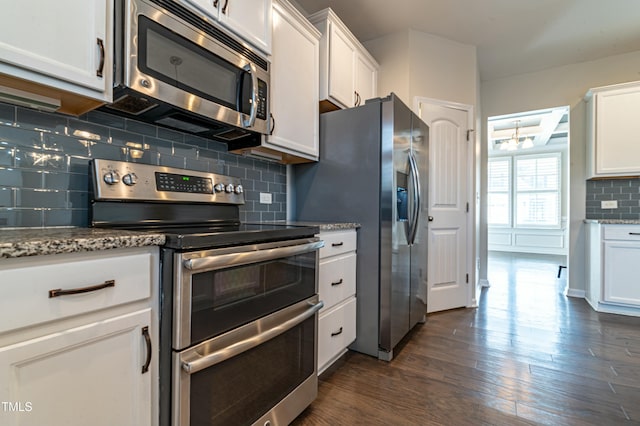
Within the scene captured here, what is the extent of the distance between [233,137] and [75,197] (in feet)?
2.68

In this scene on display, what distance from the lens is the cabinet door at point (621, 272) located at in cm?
300

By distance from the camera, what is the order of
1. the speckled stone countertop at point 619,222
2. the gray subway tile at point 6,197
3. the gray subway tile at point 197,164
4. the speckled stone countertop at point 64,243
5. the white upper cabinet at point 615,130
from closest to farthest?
the speckled stone countertop at point 64,243 → the gray subway tile at point 6,197 → the gray subway tile at point 197,164 → the speckled stone countertop at point 619,222 → the white upper cabinet at point 615,130

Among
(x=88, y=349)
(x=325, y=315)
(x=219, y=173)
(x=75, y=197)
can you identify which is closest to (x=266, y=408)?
(x=325, y=315)

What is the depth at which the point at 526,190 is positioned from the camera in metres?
7.49

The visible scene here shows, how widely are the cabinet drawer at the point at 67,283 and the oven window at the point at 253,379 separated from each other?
354 mm

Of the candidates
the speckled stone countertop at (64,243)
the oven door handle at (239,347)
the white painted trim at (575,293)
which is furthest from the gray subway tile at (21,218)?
the white painted trim at (575,293)

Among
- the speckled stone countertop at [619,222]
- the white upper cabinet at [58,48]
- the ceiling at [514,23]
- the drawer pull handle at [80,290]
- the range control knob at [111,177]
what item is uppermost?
the ceiling at [514,23]

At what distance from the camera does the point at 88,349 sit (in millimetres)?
792

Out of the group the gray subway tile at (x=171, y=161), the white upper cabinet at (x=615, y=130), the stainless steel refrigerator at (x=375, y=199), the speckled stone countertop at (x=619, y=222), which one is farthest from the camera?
the white upper cabinet at (x=615, y=130)

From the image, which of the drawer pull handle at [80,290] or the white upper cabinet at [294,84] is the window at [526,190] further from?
the drawer pull handle at [80,290]

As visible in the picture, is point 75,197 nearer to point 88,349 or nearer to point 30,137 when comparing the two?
point 30,137

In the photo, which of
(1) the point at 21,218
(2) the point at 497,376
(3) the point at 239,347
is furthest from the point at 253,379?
(2) the point at 497,376

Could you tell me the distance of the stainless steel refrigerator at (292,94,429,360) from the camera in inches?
80.7

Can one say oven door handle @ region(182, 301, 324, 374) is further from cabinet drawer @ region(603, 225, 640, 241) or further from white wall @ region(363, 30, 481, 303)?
cabinet drawer @ region(603, 225, 640, 241)
